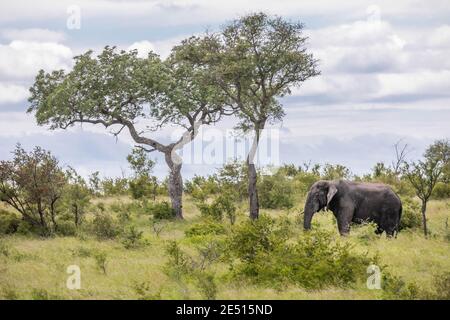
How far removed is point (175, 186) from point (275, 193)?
17.6 feet


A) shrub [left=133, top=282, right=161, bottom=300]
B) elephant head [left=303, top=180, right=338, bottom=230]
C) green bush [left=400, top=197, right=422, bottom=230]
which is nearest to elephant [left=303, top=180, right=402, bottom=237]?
elephant head [left=303, top=180, right=338, bottom=230]

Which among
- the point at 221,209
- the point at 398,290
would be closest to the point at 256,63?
the point at 221,209

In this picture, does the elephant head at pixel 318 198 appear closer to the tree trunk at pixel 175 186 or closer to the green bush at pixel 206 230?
the green bush at pixel 206 230

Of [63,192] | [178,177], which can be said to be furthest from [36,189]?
[178,177]

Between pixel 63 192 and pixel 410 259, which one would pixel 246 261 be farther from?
pixel 63 192

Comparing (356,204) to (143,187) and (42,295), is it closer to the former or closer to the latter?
(42,295)

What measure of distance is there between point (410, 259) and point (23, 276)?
411 inches

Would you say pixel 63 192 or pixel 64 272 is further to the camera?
pixel 63 192

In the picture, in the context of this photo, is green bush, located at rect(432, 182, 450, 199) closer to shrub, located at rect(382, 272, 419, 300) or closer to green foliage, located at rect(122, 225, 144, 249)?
green foliage, located at rect(122, 225, 144, 249)

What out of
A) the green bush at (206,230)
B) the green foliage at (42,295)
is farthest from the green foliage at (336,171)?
the green foliage at (42,295)

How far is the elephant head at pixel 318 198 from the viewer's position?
2603 centimetres

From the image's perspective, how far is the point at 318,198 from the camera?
26.2 m

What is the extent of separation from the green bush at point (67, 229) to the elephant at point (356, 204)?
30.2 ft
